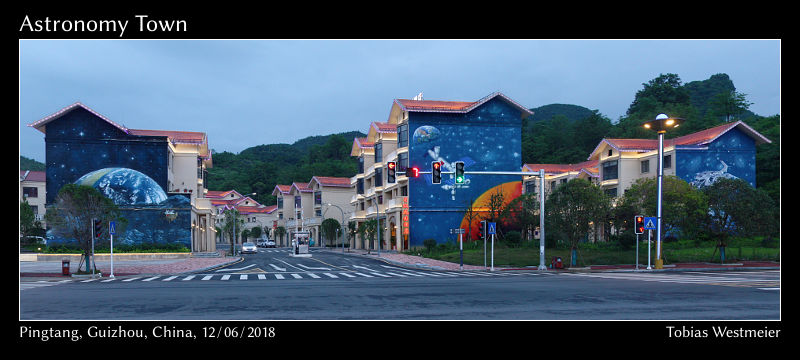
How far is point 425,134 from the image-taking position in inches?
2517

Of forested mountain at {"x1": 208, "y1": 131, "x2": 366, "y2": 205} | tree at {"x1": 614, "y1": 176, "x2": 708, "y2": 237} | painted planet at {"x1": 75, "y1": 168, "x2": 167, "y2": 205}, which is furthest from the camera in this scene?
forested mountain at {"x1": 208, "y1": 131, "x2": 366, "y2": 205}

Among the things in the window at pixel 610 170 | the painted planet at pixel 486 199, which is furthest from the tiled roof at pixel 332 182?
the window at pixel 610 170

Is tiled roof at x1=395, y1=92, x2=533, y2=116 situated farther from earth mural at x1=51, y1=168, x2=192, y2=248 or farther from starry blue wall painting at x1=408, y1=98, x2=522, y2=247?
earth mural at x1=51, y1=168, x2=192, y2=248

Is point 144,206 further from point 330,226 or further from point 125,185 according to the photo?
point 330,226

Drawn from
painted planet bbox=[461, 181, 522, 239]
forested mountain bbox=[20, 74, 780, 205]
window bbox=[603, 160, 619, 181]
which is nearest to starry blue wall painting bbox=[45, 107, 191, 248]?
painted planet bbox=[461, 181, 522, 239]

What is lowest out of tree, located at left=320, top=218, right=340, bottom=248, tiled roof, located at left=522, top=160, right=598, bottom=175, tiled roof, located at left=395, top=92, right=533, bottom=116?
tree, located at left=320, top=218, right=340, bottom=248

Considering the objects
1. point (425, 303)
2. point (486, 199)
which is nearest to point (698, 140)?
point (486, 199)

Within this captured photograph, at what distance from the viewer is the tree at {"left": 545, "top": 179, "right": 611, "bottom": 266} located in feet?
120

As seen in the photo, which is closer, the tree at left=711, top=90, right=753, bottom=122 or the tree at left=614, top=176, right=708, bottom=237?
the tree at left=614, top=176, right=708, bottom=237

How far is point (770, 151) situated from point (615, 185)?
1924cm

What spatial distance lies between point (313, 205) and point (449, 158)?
51.7 m

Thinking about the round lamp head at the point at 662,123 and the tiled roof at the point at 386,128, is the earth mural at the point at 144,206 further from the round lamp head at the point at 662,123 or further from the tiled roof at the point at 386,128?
the round lamp head at the point at 662,123

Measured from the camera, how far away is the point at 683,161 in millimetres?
60469

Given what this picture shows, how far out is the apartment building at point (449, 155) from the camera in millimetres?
63750
